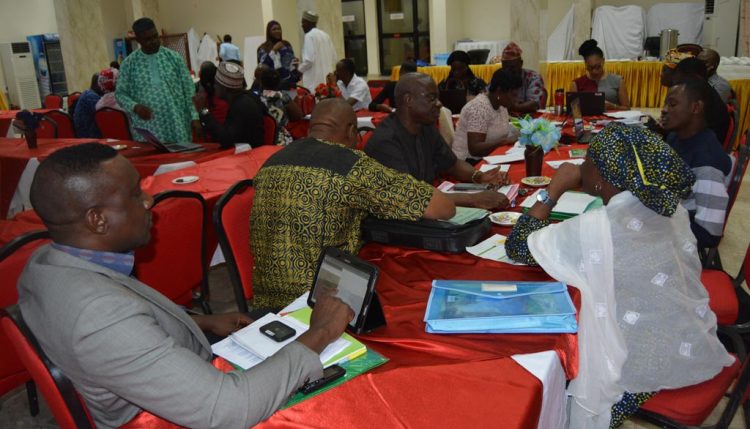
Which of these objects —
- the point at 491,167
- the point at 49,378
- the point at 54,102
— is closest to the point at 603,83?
the point at 491,167

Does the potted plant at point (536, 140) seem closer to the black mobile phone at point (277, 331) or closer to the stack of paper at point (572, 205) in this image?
the stack of paper at point (572, 205)

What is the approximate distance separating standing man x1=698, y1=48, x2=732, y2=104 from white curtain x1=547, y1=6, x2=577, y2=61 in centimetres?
685

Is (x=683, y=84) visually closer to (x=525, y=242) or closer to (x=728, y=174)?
(x=728, y=174)

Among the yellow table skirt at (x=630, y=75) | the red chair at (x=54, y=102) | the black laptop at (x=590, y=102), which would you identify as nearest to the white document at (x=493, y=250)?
the black laptop at (x=590, y=102)

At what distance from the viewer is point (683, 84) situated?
256 cm

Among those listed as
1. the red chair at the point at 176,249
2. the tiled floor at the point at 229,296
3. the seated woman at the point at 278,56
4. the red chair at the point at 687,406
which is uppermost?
the seated woman at the point at 278,56

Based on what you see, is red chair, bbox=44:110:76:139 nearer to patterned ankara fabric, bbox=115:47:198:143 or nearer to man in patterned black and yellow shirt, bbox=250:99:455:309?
patterned ankara fabric, bbox=115:47:198:143

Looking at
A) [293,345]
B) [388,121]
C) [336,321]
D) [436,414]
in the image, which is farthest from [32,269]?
[388,121]

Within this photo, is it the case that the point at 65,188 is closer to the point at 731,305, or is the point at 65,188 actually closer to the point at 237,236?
the point at 237,236

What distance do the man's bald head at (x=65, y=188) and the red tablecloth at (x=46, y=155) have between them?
8.46ft

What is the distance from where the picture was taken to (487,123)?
3.80 meters

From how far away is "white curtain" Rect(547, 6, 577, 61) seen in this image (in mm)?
11430

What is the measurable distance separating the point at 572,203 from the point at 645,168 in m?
0.86

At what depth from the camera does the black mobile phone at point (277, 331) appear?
1.32 m
